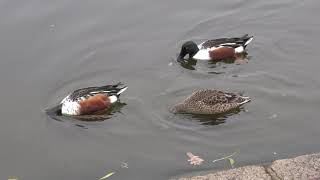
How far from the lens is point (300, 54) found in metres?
10.6

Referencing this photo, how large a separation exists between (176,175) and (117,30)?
17.0 ft

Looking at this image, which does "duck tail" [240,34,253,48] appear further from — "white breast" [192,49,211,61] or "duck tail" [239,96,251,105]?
"duck tail" [239,96,251,105]

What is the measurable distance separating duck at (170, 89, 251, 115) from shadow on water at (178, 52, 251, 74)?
167cm

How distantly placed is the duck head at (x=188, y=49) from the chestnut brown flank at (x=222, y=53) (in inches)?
13.6

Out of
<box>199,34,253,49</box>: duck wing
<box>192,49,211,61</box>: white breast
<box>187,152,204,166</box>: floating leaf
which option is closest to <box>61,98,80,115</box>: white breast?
<box>187,152,204,166</box>: floating leaf

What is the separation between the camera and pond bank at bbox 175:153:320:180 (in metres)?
6.85

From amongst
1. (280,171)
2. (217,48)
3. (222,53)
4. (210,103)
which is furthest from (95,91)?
(280,171)

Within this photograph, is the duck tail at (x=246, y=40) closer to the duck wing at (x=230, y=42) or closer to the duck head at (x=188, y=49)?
the duck wing at (x=230, y=42)

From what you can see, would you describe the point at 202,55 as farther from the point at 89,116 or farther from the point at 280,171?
the point at 280,171

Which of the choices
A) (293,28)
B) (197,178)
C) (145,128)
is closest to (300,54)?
(293,28)

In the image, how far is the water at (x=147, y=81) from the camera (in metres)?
8.32

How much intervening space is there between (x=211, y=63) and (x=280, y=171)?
4773 mm

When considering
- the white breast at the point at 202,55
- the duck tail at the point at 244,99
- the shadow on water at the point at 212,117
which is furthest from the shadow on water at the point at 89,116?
the white breast at the point at 202,55

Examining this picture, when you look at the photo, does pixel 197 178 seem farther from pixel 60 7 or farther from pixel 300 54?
pixel 60 7
